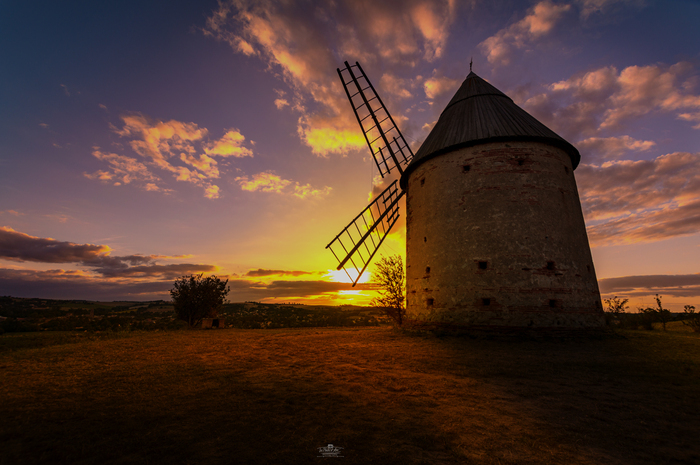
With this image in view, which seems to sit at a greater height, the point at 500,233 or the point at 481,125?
the point at 481,125

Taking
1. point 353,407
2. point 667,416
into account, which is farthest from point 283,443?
point 667,416

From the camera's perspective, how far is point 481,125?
12.4 m

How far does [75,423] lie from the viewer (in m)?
3.84

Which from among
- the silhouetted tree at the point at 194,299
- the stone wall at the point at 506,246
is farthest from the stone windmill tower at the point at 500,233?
the silhouetted tree at the point at 194,299

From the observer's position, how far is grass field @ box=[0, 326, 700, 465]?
3188mm

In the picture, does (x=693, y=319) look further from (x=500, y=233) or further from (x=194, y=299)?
(x=194, y=299)

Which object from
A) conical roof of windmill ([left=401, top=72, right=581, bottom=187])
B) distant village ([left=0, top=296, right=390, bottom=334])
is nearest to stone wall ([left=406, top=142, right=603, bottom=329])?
conical roof of windmill ([left=401, top=72, right=581, bottom=187])

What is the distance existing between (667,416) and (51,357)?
13455mm

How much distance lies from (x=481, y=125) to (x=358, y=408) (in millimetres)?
11951

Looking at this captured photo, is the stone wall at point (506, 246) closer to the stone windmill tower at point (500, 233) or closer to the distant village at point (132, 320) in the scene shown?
the stone windmill tower at point (500, 233)

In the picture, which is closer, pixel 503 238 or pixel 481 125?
pixel 503 238

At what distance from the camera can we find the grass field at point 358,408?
319cm

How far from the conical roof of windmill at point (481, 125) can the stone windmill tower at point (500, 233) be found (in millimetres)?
53

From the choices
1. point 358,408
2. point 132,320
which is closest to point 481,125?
point 358,408
